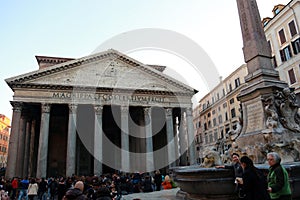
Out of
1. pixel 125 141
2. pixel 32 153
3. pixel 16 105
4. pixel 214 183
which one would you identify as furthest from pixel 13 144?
pixel 214 183

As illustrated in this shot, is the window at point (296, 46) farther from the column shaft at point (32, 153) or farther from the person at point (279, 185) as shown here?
the column shaft at point (32, 153)

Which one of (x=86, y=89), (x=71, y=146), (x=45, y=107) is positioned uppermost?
(x=86, y=89)

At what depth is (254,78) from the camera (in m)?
5.09

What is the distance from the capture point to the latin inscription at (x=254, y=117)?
4.64 metres

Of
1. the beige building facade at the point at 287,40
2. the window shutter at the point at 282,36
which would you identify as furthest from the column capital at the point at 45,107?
the window shutter at the point at 282,36

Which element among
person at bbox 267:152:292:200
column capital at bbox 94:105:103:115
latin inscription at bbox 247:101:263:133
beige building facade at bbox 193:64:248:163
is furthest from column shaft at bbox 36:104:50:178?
person at bbox 267:152:292:200

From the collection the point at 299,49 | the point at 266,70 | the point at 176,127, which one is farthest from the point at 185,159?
the point at 266,70

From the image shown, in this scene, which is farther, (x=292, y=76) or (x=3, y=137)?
(x=3, y=137)

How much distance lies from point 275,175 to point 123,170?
16.7 m

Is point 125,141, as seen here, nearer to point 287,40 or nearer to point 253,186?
point 287,40

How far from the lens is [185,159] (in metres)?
22.0

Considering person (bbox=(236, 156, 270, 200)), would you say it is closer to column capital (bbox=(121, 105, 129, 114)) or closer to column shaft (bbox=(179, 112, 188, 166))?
column capital (bbox=(121, 105, 129, 114))

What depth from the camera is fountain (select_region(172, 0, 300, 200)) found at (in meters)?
3.28

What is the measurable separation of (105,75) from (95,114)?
3.64m
